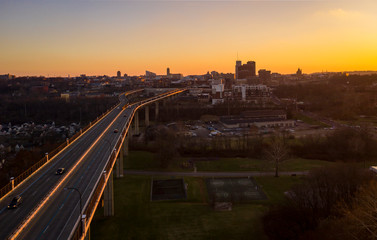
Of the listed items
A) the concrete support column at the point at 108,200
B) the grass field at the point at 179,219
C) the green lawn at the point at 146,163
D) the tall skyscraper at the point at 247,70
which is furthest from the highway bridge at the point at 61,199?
the tall skyscraper at the point at 247,70

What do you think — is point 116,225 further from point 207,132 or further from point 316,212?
point 207,132

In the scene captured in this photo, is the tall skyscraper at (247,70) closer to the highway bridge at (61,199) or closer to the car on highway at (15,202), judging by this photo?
the highway bridge at (61,199)

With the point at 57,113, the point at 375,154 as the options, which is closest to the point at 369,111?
the point at 375,154

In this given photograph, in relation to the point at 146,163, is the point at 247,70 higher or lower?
higher

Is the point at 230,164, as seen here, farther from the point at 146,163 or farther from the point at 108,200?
the point at 108,200

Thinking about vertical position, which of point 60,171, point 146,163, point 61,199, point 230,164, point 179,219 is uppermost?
point 60,171

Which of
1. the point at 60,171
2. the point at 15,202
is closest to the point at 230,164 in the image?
the point at 60,171
